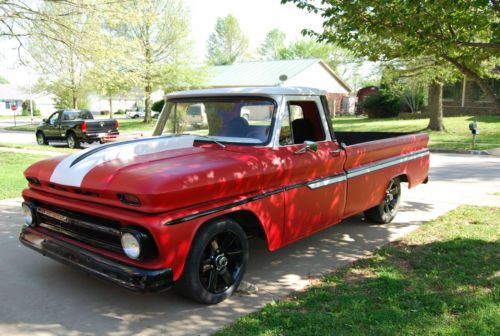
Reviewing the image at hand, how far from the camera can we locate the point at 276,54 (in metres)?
80.5

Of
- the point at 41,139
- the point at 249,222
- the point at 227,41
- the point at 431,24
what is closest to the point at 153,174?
the point at 249,222

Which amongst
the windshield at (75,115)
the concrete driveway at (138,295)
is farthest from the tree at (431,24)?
the windshield at (75,115)

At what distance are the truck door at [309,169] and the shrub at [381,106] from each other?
29579 millimetres

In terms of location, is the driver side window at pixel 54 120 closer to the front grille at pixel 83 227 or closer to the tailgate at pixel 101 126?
the tailgate at pixel 101 126

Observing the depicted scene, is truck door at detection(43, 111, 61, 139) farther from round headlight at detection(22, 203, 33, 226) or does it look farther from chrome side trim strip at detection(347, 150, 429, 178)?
chrome side trim strip at detection(347, 150, 429, 178)

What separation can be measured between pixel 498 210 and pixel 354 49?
11.4ft

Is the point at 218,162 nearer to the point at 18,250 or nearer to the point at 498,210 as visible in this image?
the point at 18,250

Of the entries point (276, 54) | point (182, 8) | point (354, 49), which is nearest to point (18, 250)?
point (354, 49)

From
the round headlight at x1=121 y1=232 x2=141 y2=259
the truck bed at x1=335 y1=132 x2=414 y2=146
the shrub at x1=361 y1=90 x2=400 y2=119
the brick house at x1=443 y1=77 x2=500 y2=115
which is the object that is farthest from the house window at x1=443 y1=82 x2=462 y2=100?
the round headlight at x1=121 y1=232 x2=141 y2=259

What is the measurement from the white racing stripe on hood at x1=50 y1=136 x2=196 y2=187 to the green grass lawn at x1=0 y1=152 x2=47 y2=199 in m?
4.68

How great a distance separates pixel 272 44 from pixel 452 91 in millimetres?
54469

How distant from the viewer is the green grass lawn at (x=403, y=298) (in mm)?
3348

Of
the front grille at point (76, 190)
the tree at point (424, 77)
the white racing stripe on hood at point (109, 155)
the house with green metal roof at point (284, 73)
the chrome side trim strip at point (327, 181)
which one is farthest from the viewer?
the house with green metal roof at point (284, 73)

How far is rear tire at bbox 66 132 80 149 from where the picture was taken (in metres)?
18.0
